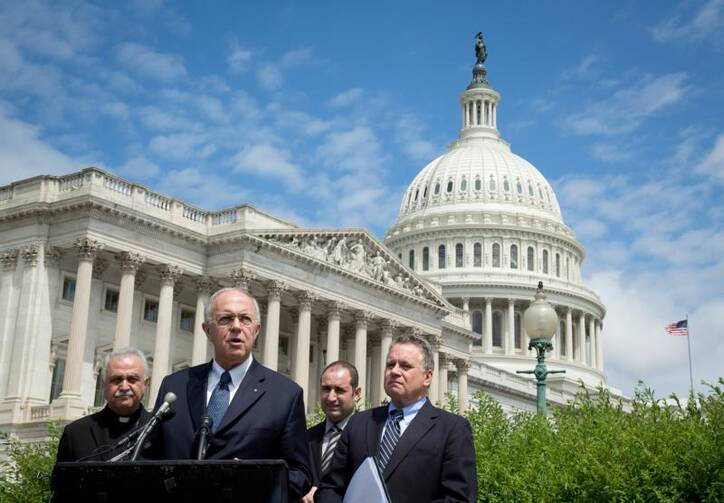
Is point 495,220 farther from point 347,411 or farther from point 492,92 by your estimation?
point 347,411

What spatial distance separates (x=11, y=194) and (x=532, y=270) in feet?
261

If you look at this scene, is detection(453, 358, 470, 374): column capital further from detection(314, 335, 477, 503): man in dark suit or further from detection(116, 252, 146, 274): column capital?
detection(314, 335, 477, 503): man in dark suit

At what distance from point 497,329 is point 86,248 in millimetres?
77707

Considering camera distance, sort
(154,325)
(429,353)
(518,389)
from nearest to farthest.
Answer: (429,353) → (154,325) → (518,389)

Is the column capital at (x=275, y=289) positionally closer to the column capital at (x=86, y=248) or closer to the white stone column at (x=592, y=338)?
the column capital at (x=86, y=248)

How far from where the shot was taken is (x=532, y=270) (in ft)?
395

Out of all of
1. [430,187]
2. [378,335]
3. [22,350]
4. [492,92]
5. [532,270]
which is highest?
[492,92]

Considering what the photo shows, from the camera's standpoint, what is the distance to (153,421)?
22.8 ft

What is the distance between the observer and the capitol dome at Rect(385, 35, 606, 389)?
116625 mm

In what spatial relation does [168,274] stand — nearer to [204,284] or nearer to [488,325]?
[204,284]

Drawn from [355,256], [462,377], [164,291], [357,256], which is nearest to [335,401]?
[164,291]

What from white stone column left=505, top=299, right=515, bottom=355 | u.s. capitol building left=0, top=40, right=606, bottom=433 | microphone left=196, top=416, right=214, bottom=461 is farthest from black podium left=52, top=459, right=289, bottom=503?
white stone column left=505, top=299, right=515, bottom=355

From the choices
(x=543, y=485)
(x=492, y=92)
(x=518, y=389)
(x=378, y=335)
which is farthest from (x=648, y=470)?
(x=492, y=92)

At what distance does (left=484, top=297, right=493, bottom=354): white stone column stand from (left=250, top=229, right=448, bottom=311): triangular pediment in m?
47.2
